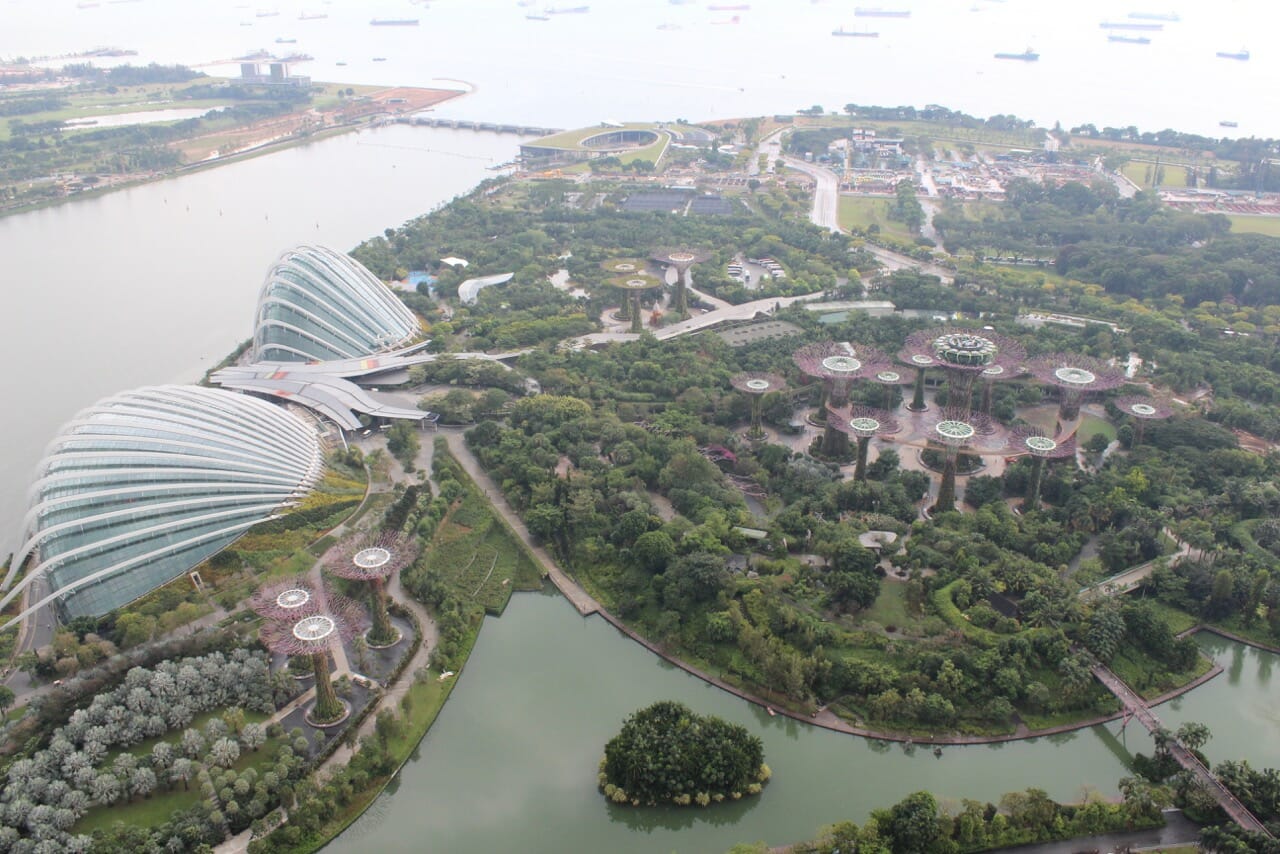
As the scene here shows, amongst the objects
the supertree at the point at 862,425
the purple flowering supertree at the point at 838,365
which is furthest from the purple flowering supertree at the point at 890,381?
the supertree at the point at 862,425

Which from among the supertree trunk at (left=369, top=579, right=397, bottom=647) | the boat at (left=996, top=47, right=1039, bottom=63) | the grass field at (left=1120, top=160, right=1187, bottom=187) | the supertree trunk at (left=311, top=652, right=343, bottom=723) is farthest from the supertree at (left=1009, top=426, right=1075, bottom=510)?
the boat at (left=996, top=47, right=1039, bottom=63)

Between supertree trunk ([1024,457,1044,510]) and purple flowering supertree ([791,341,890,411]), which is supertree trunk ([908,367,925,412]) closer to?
purple flowering supertree ([791,341,890,411])

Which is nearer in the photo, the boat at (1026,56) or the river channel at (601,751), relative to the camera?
the river channel at (601,751)

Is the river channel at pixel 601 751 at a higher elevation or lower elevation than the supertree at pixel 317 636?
lower

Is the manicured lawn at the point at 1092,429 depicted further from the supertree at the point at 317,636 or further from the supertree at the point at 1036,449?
the supertree at the point at 317,636

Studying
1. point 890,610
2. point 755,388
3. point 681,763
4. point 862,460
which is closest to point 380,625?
point 681,763

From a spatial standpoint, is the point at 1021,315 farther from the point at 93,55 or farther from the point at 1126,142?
the point at 93,55

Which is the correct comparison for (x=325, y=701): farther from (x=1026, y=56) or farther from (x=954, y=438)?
(x=1026, y=56)
